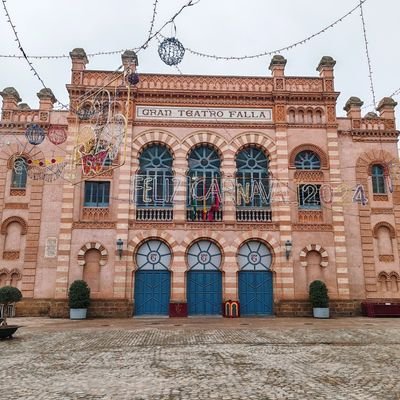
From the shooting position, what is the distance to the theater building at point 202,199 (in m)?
22.5

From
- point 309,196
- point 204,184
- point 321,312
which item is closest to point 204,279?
point 204,184

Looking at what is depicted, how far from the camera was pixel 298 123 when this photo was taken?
2478 centimetres

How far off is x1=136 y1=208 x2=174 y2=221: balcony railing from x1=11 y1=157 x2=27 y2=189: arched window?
6907mm

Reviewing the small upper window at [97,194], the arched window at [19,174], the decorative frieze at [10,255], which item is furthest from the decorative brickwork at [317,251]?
the arched window at [19,174]

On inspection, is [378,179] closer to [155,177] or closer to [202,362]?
[155,177]

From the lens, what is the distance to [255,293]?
2283 centimetres

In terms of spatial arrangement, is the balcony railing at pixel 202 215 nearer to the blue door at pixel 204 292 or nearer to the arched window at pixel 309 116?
the blue door at pixel 204 292

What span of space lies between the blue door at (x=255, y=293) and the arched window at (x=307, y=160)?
21.9 feet

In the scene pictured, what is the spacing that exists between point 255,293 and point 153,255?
6056 mm

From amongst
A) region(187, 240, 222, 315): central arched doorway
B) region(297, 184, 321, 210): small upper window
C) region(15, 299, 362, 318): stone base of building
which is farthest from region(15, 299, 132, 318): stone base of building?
region(297, 184, 321, 210): small upper window

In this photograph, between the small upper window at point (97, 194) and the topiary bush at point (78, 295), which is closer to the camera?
the topiary bush at point (78, 295)

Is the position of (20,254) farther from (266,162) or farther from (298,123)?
(298,123)

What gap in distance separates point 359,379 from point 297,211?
50.4 feet

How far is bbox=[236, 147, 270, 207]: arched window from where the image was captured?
2361 centimetres
